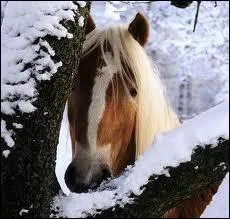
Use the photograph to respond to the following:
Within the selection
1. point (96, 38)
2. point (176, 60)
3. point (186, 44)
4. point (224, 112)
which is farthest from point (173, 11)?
point (224, 112)

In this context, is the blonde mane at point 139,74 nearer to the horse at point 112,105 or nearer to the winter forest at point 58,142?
the horse at point 112,105

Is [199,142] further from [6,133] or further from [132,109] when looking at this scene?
[132,109]

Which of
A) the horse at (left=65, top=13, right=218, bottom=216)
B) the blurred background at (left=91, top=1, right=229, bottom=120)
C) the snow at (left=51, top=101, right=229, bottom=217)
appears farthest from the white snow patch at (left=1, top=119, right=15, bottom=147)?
the blurred background at (left=91, top=1, right=229, bottom=120)

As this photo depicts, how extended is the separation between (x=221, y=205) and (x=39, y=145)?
0.44m

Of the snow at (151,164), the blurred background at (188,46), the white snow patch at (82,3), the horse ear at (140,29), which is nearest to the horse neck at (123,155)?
the horse ear at (140,29)

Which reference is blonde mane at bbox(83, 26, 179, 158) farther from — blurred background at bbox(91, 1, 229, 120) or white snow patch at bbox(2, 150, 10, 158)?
blurred background at bbox(91, 1, 229, 120)

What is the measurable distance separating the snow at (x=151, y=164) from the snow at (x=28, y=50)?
0.19 metres

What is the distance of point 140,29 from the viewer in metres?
1.84

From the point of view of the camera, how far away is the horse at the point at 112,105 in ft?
5.08

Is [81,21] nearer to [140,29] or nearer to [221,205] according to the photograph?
[221,205]

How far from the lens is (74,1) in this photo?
0.78 meters

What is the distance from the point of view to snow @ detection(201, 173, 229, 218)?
96cm

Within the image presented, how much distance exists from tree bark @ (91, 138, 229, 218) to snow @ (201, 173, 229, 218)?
14 centimetres

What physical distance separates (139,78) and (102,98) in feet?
0.61
